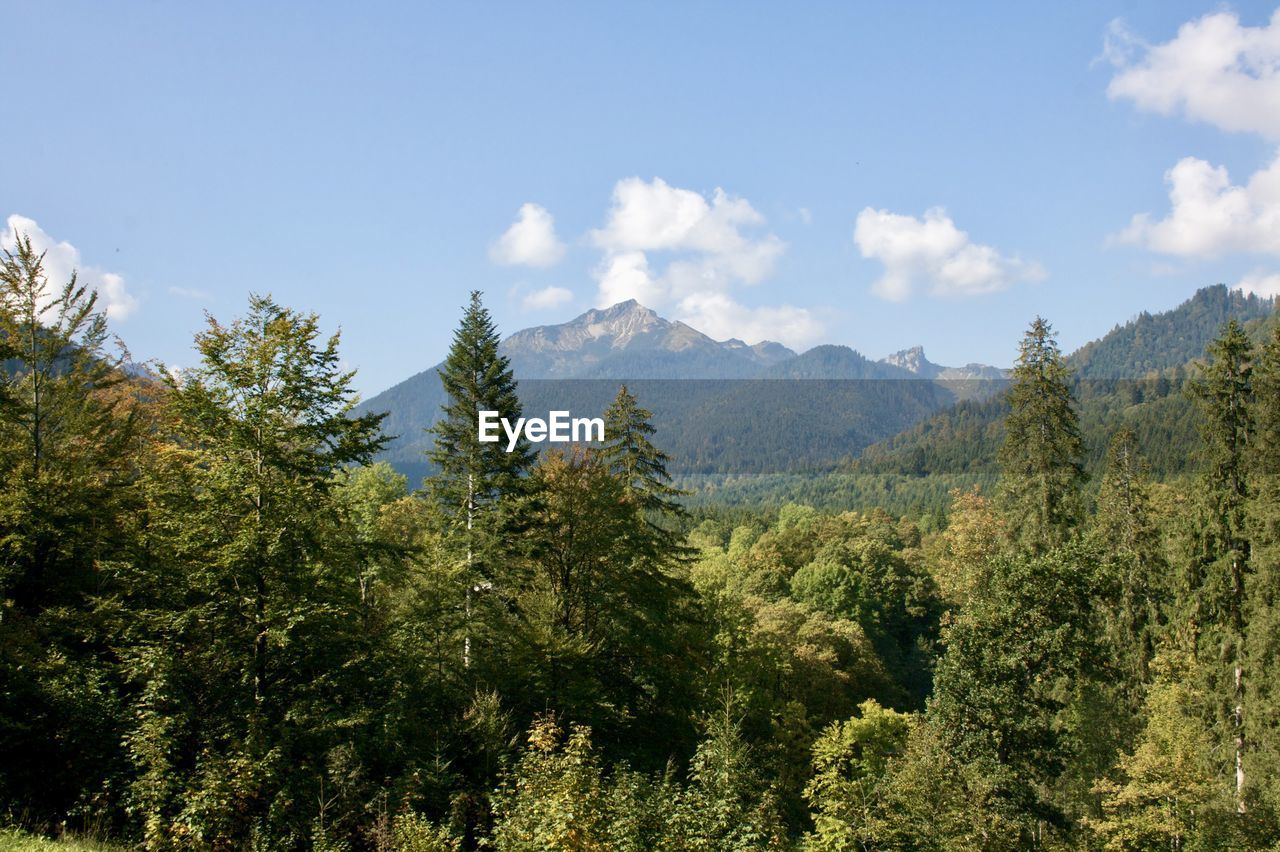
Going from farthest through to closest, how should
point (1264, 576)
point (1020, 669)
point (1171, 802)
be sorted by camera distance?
point (1264, 576)
point (1171, 802)
point (1020, 669)

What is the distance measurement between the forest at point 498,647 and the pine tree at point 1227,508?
0.32ft

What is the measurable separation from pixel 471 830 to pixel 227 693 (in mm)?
5686

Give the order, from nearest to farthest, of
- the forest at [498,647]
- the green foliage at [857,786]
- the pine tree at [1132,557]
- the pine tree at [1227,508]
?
1. the forest at [498,647]
2. the green foliage at [857,786]
3. the pine tree at [1227,508]
4. the pine tree at [1132,557]

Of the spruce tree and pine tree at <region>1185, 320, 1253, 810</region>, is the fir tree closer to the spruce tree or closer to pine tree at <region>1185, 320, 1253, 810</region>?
the spruce tree

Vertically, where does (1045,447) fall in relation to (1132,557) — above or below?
above

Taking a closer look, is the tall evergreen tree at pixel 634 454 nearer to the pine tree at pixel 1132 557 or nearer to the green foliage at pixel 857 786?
the green foliage at pixel 857 786

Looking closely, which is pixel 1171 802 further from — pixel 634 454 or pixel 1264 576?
pixel 634 454

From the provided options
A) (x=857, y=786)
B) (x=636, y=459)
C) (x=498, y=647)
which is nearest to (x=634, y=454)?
(x=636, y=459)

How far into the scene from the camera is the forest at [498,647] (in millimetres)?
14531

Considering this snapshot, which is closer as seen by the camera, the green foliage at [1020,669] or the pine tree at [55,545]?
the pine tree at [55,545]

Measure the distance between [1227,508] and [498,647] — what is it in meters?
22.3

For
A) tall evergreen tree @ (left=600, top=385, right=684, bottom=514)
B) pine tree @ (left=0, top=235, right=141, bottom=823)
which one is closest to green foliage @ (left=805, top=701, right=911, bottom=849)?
tall evergreen tree @ (left=600, top=385, right=684, bottom=514)

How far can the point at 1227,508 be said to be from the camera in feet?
81.8

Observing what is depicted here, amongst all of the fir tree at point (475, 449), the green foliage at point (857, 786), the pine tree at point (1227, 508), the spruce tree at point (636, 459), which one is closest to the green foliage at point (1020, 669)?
the green foliage at point (857, 786)
